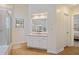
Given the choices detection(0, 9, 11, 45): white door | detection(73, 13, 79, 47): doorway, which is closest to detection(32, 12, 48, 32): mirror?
detection(73, 13, 79, 47): doorway

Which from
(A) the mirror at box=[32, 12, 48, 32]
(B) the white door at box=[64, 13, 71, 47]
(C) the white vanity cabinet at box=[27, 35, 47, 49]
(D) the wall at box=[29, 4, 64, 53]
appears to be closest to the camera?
(D) the wall at box=[29, 4, 64, 53]

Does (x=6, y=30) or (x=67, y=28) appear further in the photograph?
(x=67, y=28)

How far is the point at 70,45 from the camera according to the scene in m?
5.64

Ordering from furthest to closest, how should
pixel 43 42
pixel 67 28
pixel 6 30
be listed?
pixel 67 28
pixel 43 42
pixel 6 30

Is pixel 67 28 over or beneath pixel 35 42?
over

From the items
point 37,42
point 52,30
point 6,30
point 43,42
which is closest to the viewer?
point 6,30

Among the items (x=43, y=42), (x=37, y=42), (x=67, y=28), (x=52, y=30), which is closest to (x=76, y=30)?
(x=67, y=28)

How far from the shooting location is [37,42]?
5.08 meters

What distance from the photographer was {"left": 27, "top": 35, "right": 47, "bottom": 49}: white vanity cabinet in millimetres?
4891

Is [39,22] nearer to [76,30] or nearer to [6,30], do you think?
[76,30]

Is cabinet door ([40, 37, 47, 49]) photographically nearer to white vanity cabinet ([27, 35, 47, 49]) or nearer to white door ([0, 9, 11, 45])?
white vanity cabinet ([27, 35, 47, 49])

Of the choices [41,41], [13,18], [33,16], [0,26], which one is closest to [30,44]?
[41,41]

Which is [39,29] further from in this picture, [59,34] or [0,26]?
[0,26]

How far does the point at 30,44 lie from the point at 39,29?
2.56 feet
